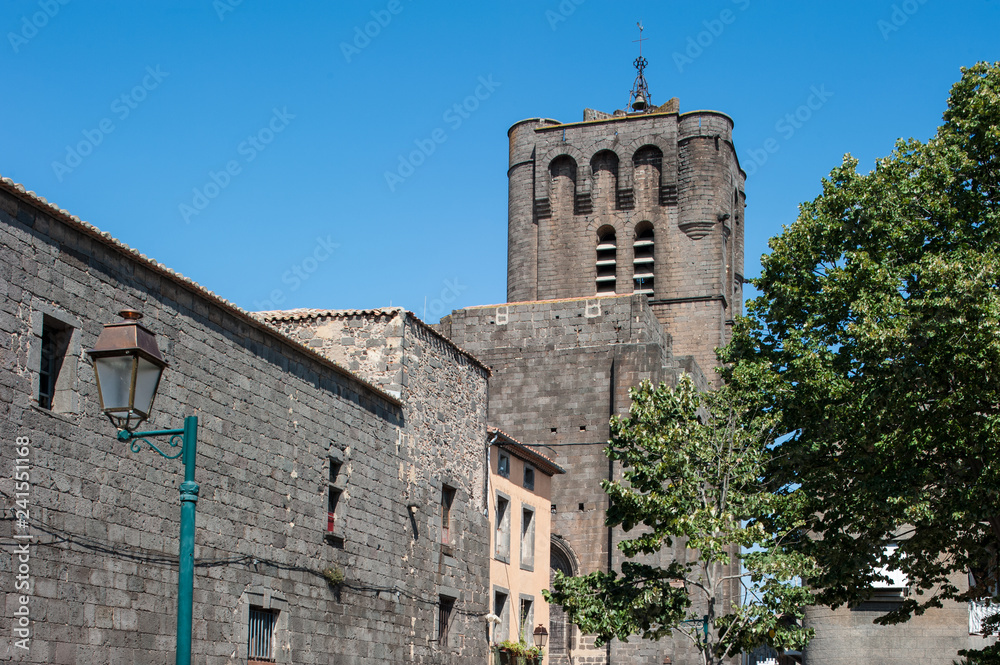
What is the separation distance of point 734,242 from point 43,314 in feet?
129

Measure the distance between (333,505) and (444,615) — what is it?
4.64 m

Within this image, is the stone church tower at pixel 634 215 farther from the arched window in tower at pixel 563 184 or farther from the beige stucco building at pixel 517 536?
the beige stucco building at pixel 517 536

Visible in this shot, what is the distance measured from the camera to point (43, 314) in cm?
1213

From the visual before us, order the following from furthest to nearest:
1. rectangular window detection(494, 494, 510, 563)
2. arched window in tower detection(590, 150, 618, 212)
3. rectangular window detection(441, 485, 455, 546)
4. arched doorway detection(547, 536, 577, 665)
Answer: arched window in tower detection(590, 150, 618, 212), arched doorway detection(547, 536, 577, 665), rectangular window detection(494, 494, 510, 563), rectangular window detection(441, 485, 455, 546)

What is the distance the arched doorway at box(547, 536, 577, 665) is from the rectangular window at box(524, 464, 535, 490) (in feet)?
17.4

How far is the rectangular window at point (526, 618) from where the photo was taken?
2523 centimetres

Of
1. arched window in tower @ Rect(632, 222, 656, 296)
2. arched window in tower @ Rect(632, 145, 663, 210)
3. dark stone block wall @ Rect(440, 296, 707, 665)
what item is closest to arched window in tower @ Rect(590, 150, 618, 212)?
arched window in tower @ Rect(632, 145, 663, 210)

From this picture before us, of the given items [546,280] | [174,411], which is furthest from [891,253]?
[546,280]

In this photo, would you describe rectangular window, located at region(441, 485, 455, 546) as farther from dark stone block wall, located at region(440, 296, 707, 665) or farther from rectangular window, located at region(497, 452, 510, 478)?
dark stone block wall, located at region(440, 296, 707, 665)

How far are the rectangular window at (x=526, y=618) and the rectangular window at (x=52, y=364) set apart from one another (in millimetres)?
14566

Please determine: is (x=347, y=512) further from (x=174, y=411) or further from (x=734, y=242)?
(x=734, y=242)

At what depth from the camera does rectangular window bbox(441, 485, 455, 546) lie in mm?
21484

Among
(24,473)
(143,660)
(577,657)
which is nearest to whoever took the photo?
(24,473)

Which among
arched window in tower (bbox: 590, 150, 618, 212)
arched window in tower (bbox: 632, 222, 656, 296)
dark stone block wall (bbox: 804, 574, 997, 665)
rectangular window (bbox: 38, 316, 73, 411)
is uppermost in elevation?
arched window in tower (bbox: 590, 150, 618, 212)
